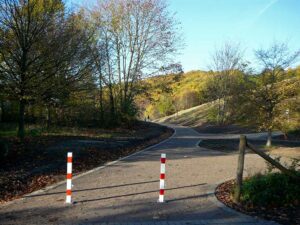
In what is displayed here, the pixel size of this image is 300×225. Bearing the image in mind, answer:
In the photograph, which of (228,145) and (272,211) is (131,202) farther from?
(228,145)

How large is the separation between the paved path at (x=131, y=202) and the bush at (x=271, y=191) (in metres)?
0.65

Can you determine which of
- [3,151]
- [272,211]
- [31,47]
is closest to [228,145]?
[31,47]

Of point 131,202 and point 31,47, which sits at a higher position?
point 31,47

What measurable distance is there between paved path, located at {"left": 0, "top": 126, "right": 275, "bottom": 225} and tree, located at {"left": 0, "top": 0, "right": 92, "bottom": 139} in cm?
660

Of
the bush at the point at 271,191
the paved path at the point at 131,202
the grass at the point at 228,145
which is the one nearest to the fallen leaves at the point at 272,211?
the bush at the point at 271,191

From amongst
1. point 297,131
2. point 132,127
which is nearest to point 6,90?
point 132,127

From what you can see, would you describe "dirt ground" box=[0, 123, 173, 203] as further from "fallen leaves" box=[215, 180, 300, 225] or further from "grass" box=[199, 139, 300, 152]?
"grass" box=[199, 139, 300, 152]

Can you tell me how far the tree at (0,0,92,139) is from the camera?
1672 cm

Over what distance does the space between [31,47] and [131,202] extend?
11152mm

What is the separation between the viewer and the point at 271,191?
26.1ft

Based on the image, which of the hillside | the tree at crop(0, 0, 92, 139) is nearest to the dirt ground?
the tree at crop(0, 0, 92, 139)

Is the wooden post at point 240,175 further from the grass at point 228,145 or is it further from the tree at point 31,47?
the grass at point 228,145

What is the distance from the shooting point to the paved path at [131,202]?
6719 mm

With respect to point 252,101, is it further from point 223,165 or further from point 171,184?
point 171,184
